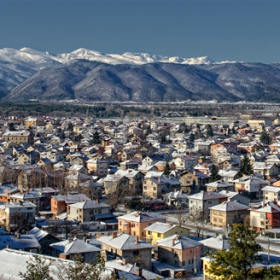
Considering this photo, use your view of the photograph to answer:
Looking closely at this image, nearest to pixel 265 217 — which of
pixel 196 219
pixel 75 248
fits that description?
pixel 196 219

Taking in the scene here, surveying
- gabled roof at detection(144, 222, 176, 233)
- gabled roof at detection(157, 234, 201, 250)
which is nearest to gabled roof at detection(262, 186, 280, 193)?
gabled roof at detection(144, 222, 176, 233)

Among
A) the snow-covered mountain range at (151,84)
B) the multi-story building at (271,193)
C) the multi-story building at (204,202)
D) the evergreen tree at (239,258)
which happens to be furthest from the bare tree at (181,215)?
the snow-covered mountain range at (151,84)

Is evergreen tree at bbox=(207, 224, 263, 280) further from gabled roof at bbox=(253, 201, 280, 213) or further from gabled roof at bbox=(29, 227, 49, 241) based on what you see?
gabled roof at bbox=(253, 201, 280, 213)

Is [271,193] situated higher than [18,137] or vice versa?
[18,137]

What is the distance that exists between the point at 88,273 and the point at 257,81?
166944 mm

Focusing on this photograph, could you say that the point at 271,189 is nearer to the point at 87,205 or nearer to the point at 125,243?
the point at 87,205

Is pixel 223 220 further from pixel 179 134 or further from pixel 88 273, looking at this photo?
pixel 179 134

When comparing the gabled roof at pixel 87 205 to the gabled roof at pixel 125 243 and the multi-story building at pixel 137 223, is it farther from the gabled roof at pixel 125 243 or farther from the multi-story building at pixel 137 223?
the gabled roof at pixel 125 243

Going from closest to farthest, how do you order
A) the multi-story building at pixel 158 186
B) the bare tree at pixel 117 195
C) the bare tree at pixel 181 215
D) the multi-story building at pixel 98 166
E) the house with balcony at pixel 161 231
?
the house with balcony at pixel 161 231 → the bare tree at pixel 181 215 → the bare tree at pixel 117 195 → the multi-story building at pixel 158 186 → the multi-story building at pixel 98 166

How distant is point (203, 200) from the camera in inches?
917

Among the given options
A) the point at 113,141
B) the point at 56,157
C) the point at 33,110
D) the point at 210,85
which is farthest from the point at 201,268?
the point at 210,85

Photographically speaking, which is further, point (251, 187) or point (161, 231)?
point (251, 187)

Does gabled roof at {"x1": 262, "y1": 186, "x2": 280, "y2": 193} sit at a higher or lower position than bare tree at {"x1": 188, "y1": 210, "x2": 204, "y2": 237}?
higher

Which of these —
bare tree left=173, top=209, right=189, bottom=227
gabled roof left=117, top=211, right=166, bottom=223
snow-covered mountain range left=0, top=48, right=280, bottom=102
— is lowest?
bare tree left=173, top=209, right=189, bottom=227
